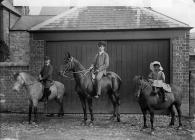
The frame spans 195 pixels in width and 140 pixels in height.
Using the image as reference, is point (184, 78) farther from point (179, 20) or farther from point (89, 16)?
point (89, 16)

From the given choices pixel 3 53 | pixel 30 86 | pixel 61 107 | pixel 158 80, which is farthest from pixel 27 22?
pixel 158 80

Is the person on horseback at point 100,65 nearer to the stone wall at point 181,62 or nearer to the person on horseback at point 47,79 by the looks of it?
the person on horseback at point 47,79

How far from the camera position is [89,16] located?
14219 mm

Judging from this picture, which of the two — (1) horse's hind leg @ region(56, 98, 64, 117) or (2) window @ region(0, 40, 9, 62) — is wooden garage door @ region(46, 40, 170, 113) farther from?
(2) window @ region(0, 40, 9, 62)

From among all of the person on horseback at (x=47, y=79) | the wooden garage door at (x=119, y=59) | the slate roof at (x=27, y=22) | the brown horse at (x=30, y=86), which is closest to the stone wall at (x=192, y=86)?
the wooden garage door at (x=119, y=59)

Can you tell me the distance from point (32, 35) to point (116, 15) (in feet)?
12.1

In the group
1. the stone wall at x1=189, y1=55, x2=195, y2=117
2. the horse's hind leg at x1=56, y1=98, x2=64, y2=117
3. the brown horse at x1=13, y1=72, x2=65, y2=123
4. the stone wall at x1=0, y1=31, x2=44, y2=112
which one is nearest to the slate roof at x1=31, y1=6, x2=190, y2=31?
the stone wall at x1=0, y1=31, x2=44, y2=112

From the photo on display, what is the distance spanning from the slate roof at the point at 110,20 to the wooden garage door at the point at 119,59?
68 centimetres

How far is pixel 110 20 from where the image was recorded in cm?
1404

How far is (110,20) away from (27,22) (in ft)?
57.3

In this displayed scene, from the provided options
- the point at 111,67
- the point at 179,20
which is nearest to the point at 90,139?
the point at 111,67

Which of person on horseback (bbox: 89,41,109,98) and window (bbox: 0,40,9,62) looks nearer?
person on horseback (bbox: 89,41,109,98)

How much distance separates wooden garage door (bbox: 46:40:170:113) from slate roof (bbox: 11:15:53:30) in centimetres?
1491

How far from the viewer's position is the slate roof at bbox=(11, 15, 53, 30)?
93.1ft
